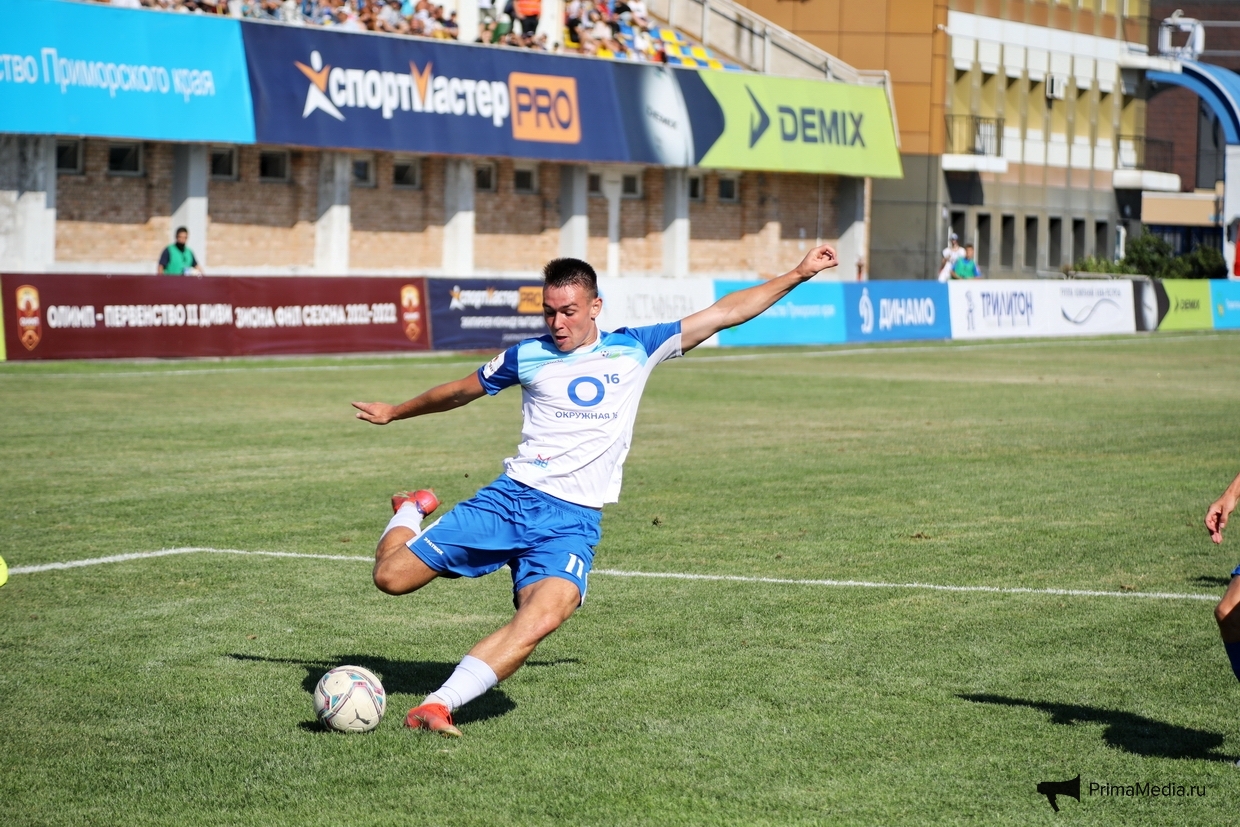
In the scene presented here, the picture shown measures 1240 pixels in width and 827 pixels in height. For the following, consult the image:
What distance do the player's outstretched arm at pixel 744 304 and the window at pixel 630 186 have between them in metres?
38.8

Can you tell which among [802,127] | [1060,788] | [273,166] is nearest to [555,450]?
[1060,788]

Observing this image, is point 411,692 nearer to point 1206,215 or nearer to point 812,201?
point 812,201

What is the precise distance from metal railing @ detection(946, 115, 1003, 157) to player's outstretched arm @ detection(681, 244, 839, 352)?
4940cm

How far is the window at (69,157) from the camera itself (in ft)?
112

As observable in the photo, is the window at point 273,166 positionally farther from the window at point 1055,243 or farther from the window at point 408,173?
the window at point 1055,243

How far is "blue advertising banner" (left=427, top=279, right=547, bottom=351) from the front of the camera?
30.7m

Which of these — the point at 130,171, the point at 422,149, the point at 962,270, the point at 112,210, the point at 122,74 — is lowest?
the point at 962,270

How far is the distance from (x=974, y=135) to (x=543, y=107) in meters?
22.1

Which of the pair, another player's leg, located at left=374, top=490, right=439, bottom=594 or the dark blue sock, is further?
another player's leg, located at left=374, top=490, right=439, bottom=594

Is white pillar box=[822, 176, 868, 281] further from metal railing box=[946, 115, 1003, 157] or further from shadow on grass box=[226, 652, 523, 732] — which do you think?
shadow on grass box=[226, 652, 523, 732]

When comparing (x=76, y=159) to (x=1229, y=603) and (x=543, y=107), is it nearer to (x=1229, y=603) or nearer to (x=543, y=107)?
(x=543, y=107)

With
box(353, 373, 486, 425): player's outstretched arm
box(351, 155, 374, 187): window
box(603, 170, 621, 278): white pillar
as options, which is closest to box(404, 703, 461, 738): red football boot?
box(353, 373, 486, 425): player's outstretched arm

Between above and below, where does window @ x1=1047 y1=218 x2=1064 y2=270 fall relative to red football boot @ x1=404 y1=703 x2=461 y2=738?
above

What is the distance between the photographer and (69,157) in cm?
3434
